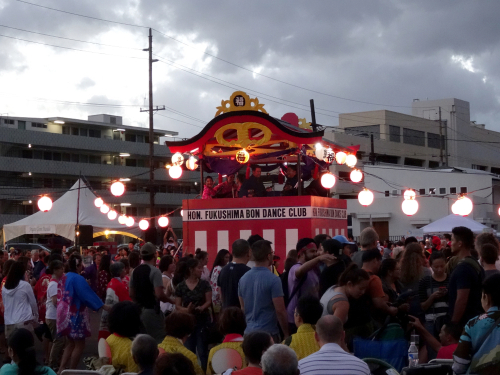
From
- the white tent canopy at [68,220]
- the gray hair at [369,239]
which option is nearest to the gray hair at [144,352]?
the gray hair at [369,239]

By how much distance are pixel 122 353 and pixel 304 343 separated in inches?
59.6

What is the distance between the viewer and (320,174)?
18.3m

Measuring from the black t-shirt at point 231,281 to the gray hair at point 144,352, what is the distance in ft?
10.0

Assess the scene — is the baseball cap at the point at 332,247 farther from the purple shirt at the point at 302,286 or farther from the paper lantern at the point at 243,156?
the paper lantern at the point at 243,156

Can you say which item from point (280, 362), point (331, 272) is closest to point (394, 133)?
point (331, 272)

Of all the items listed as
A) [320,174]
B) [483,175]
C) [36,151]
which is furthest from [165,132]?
[320,174]

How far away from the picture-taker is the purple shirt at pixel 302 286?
24.5ft

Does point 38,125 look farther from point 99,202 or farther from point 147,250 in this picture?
point 147,250

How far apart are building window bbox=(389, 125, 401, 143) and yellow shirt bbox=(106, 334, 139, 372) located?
190 ft

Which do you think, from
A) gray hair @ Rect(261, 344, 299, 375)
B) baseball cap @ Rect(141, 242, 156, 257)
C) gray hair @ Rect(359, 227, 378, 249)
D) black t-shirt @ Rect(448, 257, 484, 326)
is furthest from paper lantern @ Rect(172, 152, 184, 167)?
gray hair @ Rect(261, 344, 299, 375)

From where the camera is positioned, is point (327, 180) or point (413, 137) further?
point (413, 137)

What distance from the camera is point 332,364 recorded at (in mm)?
4457

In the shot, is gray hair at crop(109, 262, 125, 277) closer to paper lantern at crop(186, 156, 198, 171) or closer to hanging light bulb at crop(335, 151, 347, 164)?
paper lantern at crop(186, 156, 198, 171)

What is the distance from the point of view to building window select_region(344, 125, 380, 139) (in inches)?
2370
